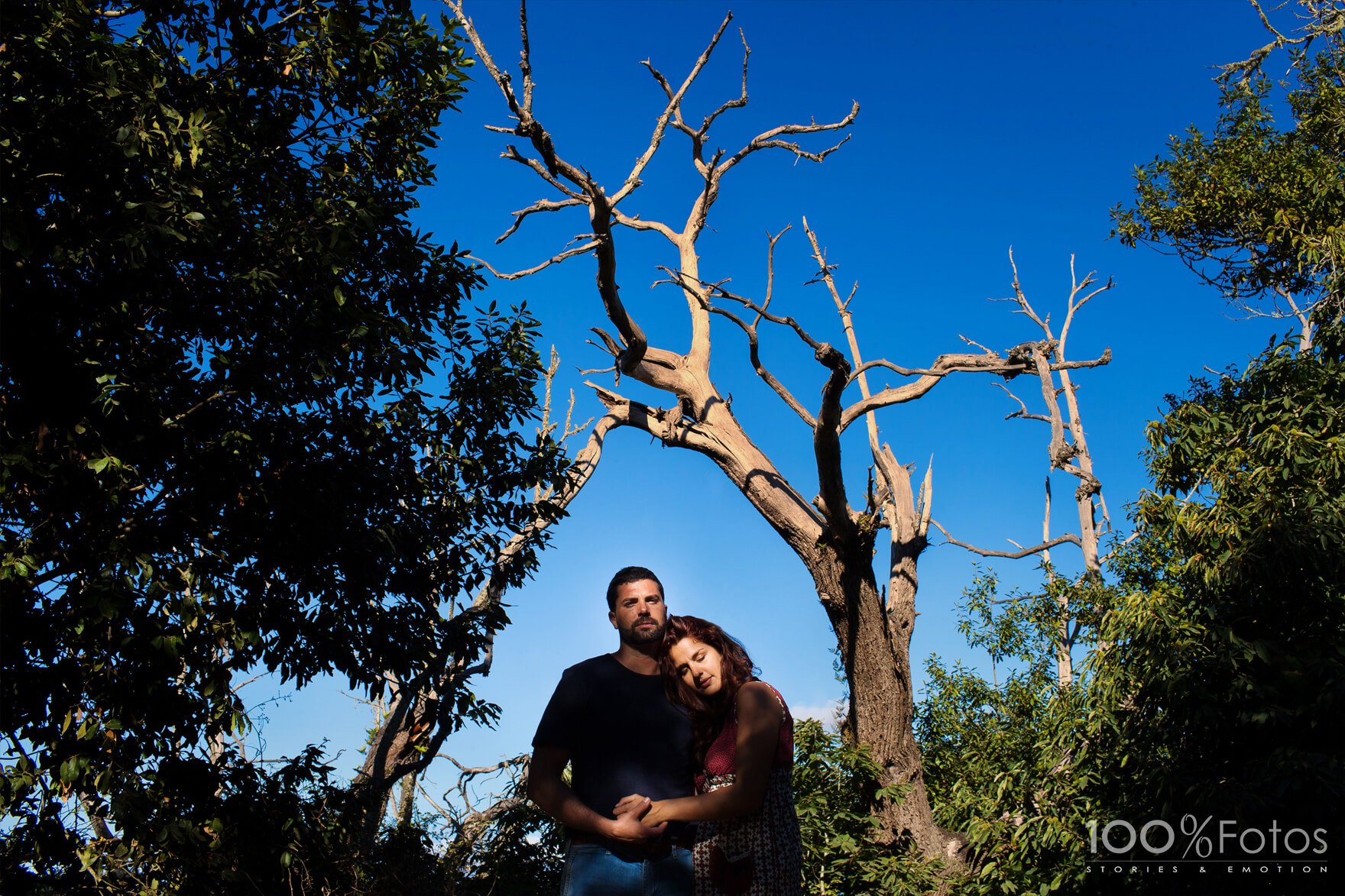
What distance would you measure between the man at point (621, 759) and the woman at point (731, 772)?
5cm

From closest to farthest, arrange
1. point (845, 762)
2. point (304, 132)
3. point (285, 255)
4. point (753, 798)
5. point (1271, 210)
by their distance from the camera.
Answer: point (753, 798), point (285, 255), point (304, 132), point (845, 762), point (1271, 210)

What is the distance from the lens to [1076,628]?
12852 mm

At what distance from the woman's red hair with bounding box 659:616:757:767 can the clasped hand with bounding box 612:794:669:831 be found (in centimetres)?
23

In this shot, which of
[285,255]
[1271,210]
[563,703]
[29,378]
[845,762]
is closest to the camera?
[563,703]

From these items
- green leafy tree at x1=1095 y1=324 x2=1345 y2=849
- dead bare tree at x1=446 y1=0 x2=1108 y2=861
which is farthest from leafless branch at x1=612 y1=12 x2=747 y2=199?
green leafy tree at x1=1095 y1=324 x2=1345 y2=849

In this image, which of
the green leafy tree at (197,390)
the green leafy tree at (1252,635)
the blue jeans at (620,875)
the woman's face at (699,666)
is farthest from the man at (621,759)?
the green leafy tree at (1252,635)

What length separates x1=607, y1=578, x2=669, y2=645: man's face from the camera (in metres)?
2.87

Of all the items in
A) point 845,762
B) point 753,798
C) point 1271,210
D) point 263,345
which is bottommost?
point 753,798

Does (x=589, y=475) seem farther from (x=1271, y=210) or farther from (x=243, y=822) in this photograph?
(x=1271, y=210)

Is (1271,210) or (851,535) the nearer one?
(851,535)

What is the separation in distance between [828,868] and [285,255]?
6.11 m

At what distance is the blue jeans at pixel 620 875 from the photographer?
2510mm

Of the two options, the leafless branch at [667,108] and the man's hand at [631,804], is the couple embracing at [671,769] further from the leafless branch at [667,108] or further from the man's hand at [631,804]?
the leafless branch at [667,108]

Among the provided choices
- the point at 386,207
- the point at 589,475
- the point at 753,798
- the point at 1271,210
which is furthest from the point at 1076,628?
the point at 753,798
